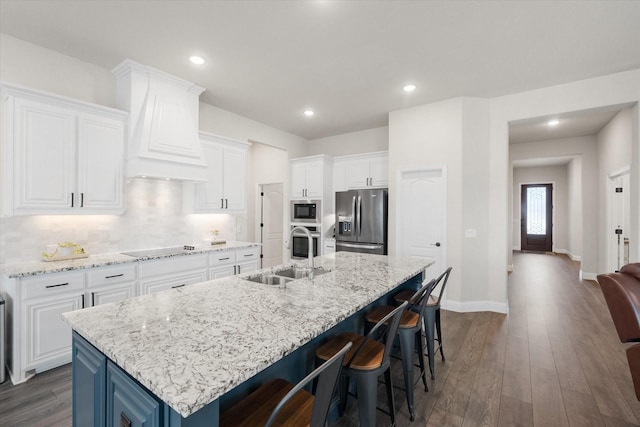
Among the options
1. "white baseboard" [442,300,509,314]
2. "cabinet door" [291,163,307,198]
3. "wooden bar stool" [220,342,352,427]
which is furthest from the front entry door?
"wooden bar stool" [220,342,352,427]

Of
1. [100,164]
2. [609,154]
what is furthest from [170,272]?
[609,154]

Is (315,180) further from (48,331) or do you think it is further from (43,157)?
(48,331)

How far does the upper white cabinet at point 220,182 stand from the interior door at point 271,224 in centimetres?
193

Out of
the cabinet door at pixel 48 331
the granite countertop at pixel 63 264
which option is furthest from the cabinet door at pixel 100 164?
the cabinet door at pixel 48 331

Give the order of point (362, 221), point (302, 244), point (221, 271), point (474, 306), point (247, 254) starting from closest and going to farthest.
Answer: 1. point (221, 271)
2. point (474, 306)
3. point (247, 254)
4. point (362, 221)
5. point (302, 244)

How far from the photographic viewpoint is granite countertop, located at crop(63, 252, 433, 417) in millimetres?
903

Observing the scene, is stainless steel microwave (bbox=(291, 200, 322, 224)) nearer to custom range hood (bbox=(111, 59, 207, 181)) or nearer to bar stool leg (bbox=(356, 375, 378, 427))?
custom range hood (bbox=(111, 59, 207, 181))

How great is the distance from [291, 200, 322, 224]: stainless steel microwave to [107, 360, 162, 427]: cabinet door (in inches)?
177

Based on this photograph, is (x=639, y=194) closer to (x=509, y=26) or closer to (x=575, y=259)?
(x=509, y=26)

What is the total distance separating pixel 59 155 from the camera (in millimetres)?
2727

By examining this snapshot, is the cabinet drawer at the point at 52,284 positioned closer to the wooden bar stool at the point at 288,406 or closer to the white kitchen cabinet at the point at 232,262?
the white kitchen cabinet at the point at 232,262

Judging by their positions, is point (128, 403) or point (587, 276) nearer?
point (128, 403)

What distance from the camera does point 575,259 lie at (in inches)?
333

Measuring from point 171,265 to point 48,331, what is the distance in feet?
3.66
